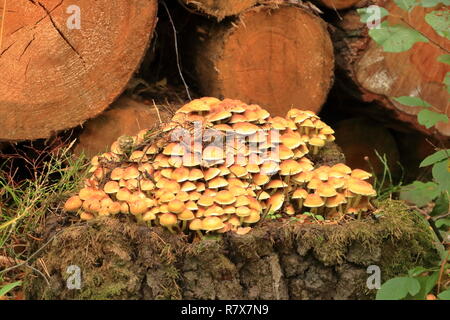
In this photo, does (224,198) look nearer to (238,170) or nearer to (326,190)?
(238,170)

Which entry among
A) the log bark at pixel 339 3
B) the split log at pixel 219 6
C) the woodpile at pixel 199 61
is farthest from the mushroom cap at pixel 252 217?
the log bark at pixel 339 3

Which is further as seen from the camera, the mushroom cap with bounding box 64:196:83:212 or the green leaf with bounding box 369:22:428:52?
the mushroom cap with bounding box 64:196:83:212

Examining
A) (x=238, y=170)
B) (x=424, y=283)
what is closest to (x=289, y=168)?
(x=238, y=170)

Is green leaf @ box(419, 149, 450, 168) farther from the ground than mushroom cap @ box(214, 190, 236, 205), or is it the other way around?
green leaf @ box(419, 149, 450, 168)

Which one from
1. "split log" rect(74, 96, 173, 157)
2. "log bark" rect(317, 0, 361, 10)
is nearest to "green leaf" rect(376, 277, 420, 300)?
"split log" rect(74, 96, 173, 157)

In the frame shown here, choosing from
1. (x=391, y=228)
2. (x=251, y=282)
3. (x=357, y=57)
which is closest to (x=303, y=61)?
(x=357, y=57)

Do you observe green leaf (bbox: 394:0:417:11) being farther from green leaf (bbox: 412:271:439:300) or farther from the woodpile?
green leaf (bbox: 412:271:439:300)
